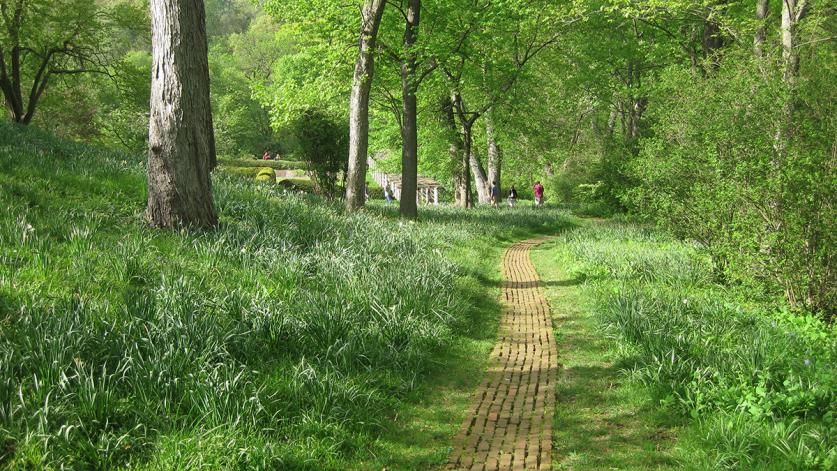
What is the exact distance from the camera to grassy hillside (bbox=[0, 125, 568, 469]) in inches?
137

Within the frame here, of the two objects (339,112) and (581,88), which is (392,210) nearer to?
(339,112)

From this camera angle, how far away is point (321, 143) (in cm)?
1898

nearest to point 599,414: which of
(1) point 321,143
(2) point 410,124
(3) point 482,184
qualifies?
(2) point 410,124

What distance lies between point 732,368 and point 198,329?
4458mm

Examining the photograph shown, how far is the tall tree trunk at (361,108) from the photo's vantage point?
1323cm

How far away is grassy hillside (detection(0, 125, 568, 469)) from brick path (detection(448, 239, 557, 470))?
0.53 meters

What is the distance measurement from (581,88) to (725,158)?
64.6 feet

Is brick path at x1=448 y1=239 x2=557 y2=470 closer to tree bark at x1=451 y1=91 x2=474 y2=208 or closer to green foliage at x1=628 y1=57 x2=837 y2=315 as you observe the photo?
green foliage at x1=628 y1=57 x2=837 y2=315

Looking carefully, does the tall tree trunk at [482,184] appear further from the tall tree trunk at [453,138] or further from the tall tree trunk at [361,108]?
the tall tree trunk at [361,108]

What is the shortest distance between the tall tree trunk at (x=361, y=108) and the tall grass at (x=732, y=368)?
669 cm

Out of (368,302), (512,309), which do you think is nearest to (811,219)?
(512,309)

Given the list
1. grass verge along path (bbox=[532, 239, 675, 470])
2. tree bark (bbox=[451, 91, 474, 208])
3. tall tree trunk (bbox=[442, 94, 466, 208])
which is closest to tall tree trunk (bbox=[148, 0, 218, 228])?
grass verge along path (bbox=[532, 239, 675, 470])

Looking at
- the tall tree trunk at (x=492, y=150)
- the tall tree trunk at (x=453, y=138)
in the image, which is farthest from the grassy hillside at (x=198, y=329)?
the tall tree trunk at (x=492, y=150)

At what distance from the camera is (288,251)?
748cm
